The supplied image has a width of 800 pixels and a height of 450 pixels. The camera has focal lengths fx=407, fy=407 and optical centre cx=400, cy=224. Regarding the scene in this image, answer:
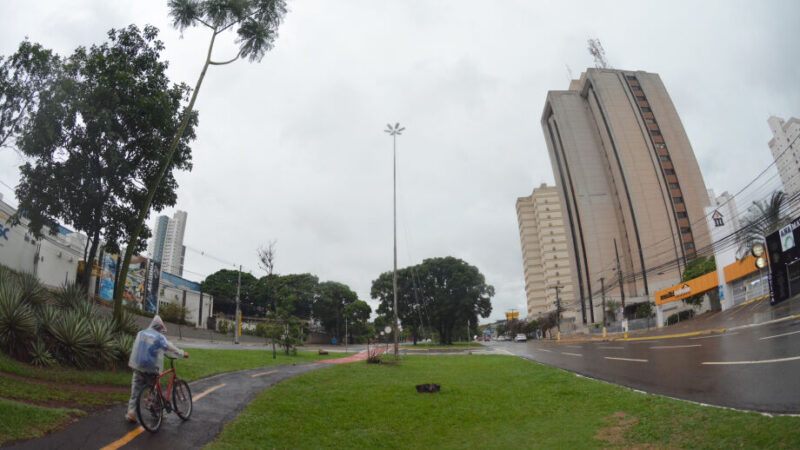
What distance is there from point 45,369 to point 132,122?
852 centimetres

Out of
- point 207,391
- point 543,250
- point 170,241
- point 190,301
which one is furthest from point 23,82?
point 543,250

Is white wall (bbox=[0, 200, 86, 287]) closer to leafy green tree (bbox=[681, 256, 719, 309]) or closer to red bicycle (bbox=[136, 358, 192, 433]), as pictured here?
red bicycle (bbox=[136, 358, 192, 433])

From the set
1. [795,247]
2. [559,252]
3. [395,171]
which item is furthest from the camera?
[559,252]

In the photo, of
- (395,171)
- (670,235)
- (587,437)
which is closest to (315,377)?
(587,437)

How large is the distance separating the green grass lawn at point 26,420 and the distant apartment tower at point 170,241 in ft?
241

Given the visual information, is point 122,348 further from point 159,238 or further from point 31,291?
point 159,238

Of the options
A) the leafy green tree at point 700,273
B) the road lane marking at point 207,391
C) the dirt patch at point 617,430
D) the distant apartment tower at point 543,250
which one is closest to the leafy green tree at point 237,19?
the road lane marking at point 207,391

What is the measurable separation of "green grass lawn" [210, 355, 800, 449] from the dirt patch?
0.02 m

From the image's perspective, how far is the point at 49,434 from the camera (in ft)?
17.9

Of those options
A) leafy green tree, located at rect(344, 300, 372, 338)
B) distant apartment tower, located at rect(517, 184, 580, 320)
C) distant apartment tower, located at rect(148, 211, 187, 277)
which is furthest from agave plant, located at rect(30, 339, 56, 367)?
distant apartment tower, located at rect(517, 184, 580, 320)

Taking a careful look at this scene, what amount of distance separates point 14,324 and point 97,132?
7.37 metres

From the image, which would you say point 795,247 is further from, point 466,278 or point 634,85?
point 634,85

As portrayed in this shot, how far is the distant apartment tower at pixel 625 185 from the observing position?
7225 cm

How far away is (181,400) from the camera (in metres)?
6.90
